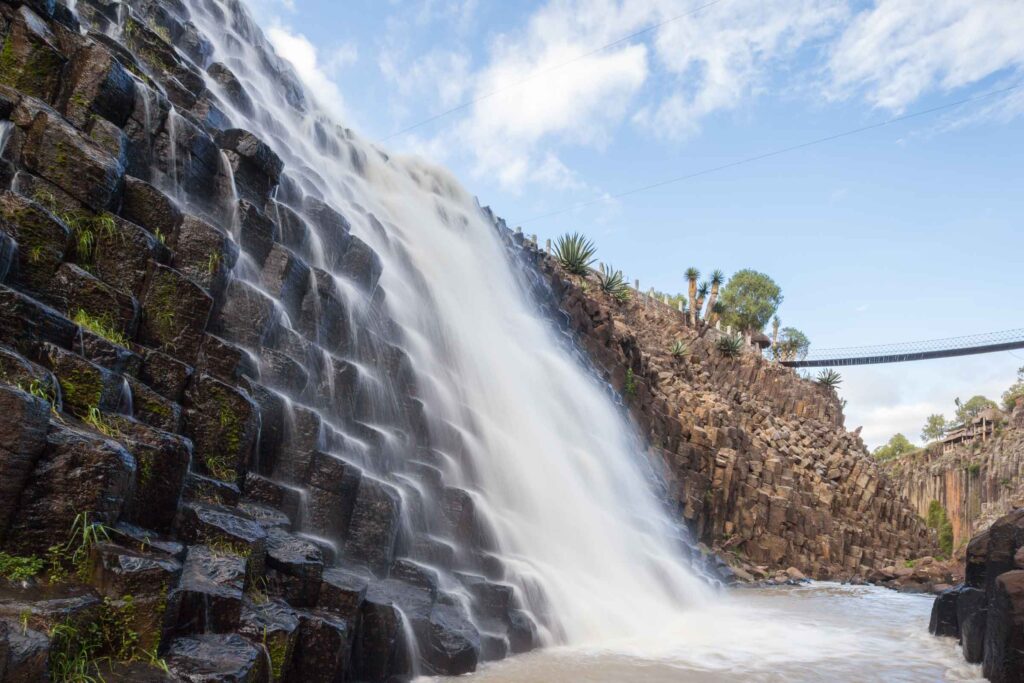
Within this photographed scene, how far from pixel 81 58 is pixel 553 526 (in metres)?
10.5

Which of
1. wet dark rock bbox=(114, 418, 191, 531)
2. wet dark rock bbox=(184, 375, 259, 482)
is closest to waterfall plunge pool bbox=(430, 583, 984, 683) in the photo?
wet dark rock bbox=(184, 375, 259, 482)

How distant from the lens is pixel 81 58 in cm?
970

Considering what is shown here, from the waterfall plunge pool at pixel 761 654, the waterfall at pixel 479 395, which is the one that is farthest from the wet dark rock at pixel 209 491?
the waterfall plunge pool at pixel 761 654

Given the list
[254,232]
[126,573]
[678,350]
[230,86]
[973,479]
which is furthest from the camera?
[973,479]

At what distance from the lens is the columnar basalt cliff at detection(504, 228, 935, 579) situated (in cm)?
2750

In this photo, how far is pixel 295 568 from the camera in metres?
7.29

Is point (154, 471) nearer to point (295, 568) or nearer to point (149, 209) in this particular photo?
point (295, 568)

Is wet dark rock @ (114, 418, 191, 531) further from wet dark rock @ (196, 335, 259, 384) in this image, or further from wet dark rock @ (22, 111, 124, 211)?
wet dark rock @ (22, 111, 124, 211)

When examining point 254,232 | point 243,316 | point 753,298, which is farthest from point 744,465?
point 753,298

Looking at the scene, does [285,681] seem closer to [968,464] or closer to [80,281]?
[80,281]

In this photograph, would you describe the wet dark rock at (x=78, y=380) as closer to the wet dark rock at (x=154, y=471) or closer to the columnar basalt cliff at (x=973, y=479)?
the wet dark rock at (x=154, y=471)

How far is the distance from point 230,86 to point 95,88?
678 cm

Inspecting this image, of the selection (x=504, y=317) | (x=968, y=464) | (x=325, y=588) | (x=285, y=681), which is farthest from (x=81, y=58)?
(x=968, y=464)

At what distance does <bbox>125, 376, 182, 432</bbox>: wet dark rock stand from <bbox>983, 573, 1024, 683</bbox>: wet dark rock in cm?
889
